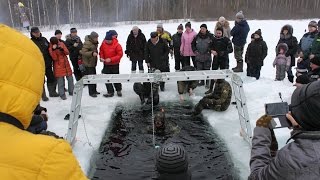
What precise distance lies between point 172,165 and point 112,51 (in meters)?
6.02

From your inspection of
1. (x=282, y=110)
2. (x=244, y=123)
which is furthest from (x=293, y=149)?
(x=244, y=123)

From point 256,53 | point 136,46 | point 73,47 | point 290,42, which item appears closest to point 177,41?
point 136,46

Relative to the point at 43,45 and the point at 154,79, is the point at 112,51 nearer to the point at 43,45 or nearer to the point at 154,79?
the point at 43,45

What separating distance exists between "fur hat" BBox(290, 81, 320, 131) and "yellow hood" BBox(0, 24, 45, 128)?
4.06ft

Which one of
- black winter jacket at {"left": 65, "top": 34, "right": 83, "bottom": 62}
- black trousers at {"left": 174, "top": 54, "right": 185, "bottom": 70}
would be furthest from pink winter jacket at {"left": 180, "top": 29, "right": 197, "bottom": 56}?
black winter jacket at {"left": 65, "top": 34, "right": 83, "bottom": 62}

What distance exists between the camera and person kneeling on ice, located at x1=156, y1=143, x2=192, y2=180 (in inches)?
119

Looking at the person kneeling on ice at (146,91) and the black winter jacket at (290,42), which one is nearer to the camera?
the person kneeling on ice at (146,91)

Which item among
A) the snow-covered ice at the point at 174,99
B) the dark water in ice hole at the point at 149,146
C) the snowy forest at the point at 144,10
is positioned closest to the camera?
the dark water in ice hole at the point at 149,146

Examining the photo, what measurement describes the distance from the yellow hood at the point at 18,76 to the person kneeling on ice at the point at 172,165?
6.58 ft

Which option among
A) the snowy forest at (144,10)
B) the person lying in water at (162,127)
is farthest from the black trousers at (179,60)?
the snowy forest at (144,10)

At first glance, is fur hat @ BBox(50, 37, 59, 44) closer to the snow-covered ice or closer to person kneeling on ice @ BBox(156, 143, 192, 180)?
the snow-covered ice

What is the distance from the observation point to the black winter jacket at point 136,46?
9.53 m

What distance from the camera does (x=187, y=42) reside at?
31.5 ft

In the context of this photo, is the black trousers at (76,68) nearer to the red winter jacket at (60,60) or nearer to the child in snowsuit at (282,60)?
the red winter jacket at (60,60)
